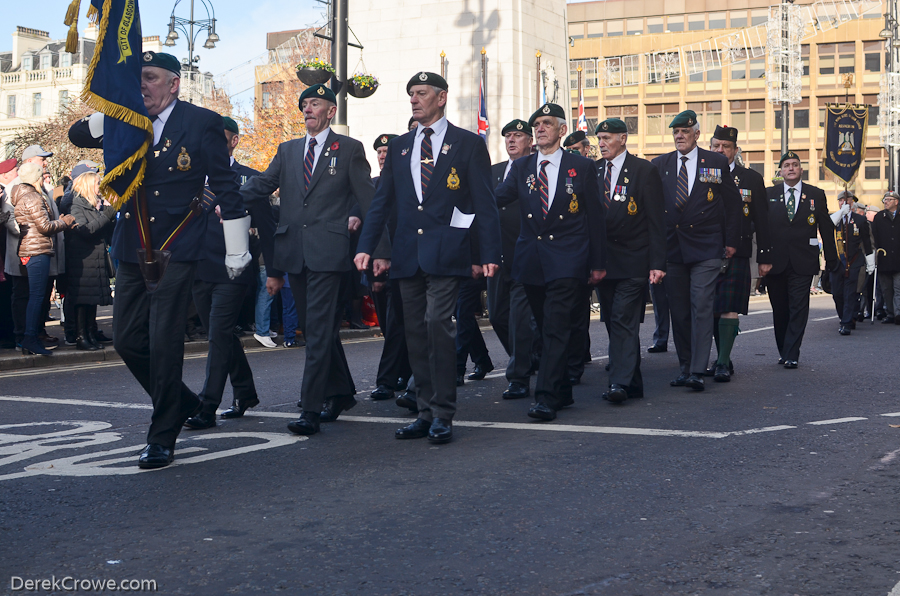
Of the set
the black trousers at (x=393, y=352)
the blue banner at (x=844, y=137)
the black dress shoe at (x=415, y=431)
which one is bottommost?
the black dress shoe at (x=415, y=431)

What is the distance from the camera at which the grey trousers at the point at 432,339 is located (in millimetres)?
6168

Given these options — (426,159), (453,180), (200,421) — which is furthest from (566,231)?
(200,421)

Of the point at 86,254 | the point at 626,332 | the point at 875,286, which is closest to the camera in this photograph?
the point at 626,332

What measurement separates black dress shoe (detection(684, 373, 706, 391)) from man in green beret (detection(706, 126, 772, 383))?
60 centimetres

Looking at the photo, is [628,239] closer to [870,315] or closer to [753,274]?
[753,274]

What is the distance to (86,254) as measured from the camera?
11555 mm

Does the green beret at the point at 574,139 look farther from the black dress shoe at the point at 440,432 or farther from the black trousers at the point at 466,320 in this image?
the black dress shoe at the point at 440,432

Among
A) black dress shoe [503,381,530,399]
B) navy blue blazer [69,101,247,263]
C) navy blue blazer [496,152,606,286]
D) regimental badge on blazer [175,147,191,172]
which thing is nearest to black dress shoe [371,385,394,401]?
black dress shoe [503,381,530,399]

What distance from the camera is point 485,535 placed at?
407cm

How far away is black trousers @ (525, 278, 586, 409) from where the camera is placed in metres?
6.84

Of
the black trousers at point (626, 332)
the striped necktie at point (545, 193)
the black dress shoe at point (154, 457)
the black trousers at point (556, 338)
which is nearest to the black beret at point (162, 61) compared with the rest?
the black dress shoe at point (154, 457)

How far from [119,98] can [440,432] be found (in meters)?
2.44

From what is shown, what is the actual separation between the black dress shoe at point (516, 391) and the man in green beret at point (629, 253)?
2.12ft

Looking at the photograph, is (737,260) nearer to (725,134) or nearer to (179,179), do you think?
(725,134)
